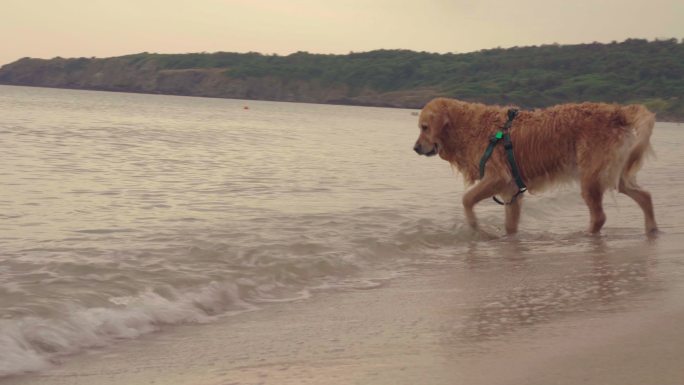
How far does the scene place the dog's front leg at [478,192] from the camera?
917cm

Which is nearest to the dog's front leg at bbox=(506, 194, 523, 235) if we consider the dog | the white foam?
the dog

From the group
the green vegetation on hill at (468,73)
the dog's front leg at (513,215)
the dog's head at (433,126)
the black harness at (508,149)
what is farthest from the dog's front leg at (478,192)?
the green vegetation on hill at (468,73)

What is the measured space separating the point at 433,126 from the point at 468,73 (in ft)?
326

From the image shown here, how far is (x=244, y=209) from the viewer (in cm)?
1048

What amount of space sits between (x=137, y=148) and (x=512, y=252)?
49.3 ft

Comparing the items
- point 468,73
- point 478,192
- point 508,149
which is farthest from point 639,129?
point 468,73

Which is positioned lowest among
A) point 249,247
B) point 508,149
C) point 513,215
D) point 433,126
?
point 249,247

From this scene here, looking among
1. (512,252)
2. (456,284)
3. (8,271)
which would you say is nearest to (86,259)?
(8,271)

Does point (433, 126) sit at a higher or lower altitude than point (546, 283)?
higher

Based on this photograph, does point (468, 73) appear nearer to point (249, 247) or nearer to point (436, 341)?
point (249, 247)

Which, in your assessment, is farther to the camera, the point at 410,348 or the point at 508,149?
the point at 508,149

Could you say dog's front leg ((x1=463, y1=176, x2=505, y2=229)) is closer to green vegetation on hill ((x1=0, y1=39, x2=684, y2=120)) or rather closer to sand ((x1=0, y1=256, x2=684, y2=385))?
sand ((x1=0, y1=256, x2=684, y2=385))

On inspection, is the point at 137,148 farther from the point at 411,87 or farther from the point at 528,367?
the point at 411,87

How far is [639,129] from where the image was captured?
8641 millimetres
